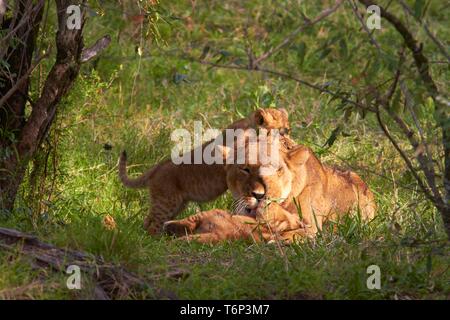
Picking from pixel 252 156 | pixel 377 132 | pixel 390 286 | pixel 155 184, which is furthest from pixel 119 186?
pixel 390 286

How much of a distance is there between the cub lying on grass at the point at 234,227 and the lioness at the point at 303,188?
2.6 inches

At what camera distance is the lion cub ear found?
6203 millimetres

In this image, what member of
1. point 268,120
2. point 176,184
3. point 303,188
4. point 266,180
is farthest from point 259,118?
point 266,180

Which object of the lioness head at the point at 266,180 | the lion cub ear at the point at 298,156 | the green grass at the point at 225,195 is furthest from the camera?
the lion cub ear at the point at 298,156

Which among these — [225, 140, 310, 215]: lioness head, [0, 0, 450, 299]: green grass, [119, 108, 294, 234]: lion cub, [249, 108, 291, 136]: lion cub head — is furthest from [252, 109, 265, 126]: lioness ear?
[225, 140, 310, 215]: lioness head

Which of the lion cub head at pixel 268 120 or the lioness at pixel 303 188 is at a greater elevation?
the lion cub head at pixel 268 120

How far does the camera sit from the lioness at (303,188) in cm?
607

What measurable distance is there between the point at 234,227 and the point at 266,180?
0.34m

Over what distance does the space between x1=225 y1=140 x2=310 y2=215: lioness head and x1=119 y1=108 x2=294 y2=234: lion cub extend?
1.69ft

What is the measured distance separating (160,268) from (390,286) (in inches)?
43.2

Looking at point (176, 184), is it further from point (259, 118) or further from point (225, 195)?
point (259, 118)

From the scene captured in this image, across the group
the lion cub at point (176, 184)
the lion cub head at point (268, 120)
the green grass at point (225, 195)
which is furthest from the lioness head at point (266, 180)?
the lion cub head at point (268, 120)

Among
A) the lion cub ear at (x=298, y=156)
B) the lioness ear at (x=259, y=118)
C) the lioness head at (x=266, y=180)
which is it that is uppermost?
the lioness ear at (x=259, y=118)

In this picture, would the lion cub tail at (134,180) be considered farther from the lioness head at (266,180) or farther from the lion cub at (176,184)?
the lioness head at (266,180)
